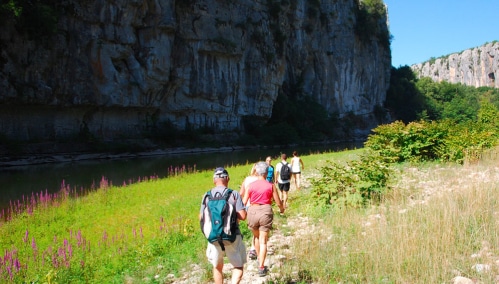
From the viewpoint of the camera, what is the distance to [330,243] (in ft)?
19.2

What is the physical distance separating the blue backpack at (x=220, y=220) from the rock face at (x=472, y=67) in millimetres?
154280

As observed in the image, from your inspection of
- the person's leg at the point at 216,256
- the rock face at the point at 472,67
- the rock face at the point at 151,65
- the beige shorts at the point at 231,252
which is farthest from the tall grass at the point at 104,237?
the rock face at the point at 472,67

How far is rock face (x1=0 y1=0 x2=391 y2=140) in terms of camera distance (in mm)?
31000

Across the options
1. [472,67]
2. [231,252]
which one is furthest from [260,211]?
[472,67]

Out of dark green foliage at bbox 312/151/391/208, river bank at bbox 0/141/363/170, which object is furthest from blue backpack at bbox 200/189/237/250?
river bank at bbox 0/141/363/170

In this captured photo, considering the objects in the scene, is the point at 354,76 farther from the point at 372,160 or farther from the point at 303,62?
the point at 372,160

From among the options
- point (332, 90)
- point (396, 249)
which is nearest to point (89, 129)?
point (396, 249)

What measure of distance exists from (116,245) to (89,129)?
1213 inches

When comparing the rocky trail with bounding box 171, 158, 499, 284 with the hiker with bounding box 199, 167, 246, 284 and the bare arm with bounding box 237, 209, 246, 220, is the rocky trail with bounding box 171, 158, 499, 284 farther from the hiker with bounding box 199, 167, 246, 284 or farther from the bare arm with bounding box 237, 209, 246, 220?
the bare arm with bounding box 237, 209, 246, 220

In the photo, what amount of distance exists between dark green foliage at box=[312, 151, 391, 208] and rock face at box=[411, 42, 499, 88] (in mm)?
148871

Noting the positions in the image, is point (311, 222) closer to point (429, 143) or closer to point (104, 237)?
point (104, 237)

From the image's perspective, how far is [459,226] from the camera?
5531mm

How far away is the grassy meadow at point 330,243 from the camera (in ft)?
15.7

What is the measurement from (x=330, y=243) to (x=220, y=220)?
2.29 m
